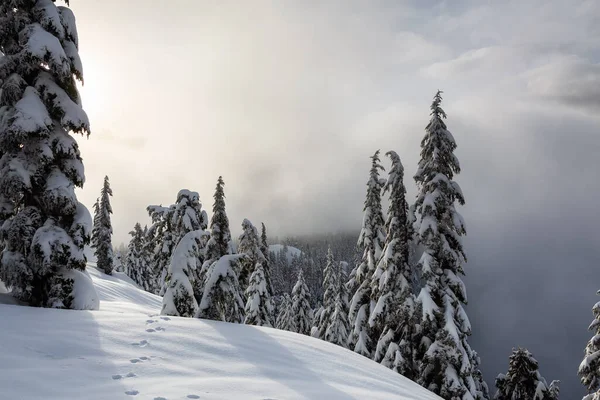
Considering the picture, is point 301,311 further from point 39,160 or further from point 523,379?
point 39,160

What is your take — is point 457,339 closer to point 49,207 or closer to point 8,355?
point 8,355

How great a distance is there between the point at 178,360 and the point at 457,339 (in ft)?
38.6

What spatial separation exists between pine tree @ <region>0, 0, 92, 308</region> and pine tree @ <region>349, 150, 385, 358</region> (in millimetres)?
15117

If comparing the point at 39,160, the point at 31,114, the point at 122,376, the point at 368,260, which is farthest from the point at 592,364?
the point at 31,114

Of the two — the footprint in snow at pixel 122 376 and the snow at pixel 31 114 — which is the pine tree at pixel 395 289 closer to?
the footprint in snow at pixel 122 376

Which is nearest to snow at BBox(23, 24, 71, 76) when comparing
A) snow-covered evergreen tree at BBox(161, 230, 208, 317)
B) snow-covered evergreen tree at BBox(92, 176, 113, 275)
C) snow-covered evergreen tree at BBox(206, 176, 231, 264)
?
snow-covered evergreen tree at BBox(161, 230, 208, 317)

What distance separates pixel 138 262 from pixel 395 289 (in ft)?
173

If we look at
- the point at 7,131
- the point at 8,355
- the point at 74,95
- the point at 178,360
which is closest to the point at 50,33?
the point at 74,95

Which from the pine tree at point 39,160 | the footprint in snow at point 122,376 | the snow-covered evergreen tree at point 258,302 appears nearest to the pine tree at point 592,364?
the snow-covered evergreen tree at point 258,302

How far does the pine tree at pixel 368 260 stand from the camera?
21.2 meters

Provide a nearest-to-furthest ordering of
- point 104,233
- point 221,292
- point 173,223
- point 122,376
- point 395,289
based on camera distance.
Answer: point 122,376 < point 221,292 < point 395,289 < point 173,223 < point 104,233

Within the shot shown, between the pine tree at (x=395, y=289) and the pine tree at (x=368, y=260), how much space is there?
2.36m

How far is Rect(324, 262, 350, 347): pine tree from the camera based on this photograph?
3372 cm

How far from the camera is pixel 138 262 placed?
59562 mm
